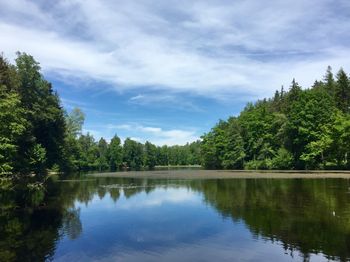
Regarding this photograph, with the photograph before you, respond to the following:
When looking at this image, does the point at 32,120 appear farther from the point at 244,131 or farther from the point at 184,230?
the point at 244,131

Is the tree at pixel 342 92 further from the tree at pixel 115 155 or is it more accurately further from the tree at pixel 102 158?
the tree at pixel 115 155

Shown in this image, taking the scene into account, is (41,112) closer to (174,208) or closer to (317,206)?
(174,208)

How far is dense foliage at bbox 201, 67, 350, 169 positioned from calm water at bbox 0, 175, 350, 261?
48.6m

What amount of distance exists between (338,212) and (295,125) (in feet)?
216

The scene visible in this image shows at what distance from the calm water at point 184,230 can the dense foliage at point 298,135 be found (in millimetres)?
48620

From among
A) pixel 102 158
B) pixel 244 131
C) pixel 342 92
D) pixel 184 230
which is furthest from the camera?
pixel 102 158

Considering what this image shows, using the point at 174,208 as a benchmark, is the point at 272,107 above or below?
above

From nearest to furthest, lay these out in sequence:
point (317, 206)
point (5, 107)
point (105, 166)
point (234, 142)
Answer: point (317, 206), point (5, 107), point (234, 142), point (105, 166)

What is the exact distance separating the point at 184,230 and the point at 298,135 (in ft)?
237

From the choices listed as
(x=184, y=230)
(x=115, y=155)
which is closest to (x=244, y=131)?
(x=115, y=155)

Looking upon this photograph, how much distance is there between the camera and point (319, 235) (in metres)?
18.8

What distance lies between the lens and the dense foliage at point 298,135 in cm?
7931

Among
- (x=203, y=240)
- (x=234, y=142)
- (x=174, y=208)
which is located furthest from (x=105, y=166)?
(x=203, y=240)

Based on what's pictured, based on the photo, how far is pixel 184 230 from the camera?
873 inches
